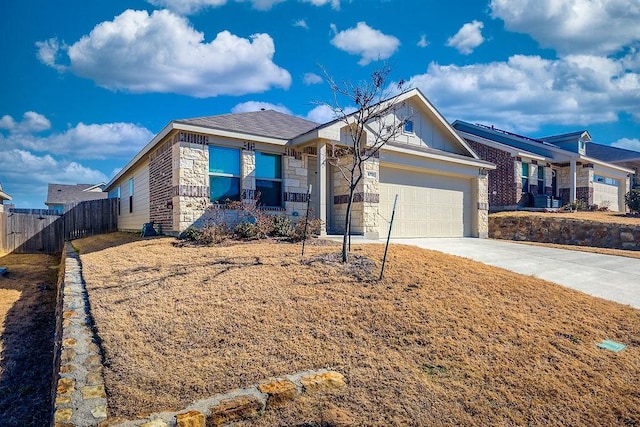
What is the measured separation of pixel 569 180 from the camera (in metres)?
23.5

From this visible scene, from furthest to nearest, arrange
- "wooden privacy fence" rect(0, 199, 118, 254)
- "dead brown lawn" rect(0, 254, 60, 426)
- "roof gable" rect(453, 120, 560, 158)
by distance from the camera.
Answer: "roof gable" rect(453, 120, 560, 158), "wooden privacy fence" rect(0, 199, 118, 254), "dead brown lawn" rect(0, 254, 60, 426)

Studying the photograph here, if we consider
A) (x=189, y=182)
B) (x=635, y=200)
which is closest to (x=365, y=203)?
(x=189, y=182)

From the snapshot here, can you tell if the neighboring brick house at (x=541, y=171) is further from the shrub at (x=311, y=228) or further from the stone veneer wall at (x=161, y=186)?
the stone veneer wall at (x=161, y=186)

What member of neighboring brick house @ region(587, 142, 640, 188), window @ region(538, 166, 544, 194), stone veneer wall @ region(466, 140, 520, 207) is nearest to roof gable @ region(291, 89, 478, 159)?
stone veneer wall @ region(466, 140, 520, 207)

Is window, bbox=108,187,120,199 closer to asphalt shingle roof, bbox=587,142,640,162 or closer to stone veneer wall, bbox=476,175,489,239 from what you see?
stone veneer wall, bbox=476,175,489,239

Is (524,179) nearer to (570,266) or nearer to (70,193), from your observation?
(570,266)

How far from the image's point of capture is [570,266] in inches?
Answer: 385

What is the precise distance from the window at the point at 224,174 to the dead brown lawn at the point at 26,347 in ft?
15.2

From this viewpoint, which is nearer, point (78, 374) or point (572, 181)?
point (78, 374)

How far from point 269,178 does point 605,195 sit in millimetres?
23940

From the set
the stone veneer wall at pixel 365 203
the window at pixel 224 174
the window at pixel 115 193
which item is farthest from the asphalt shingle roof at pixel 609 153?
the window at pixel 115 193

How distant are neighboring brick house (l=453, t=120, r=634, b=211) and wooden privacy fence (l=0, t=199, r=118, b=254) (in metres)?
19.5

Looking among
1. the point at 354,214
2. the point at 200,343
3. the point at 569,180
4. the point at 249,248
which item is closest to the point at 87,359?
the point at 200,343

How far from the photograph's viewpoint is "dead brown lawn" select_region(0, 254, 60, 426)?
4.46 meters
